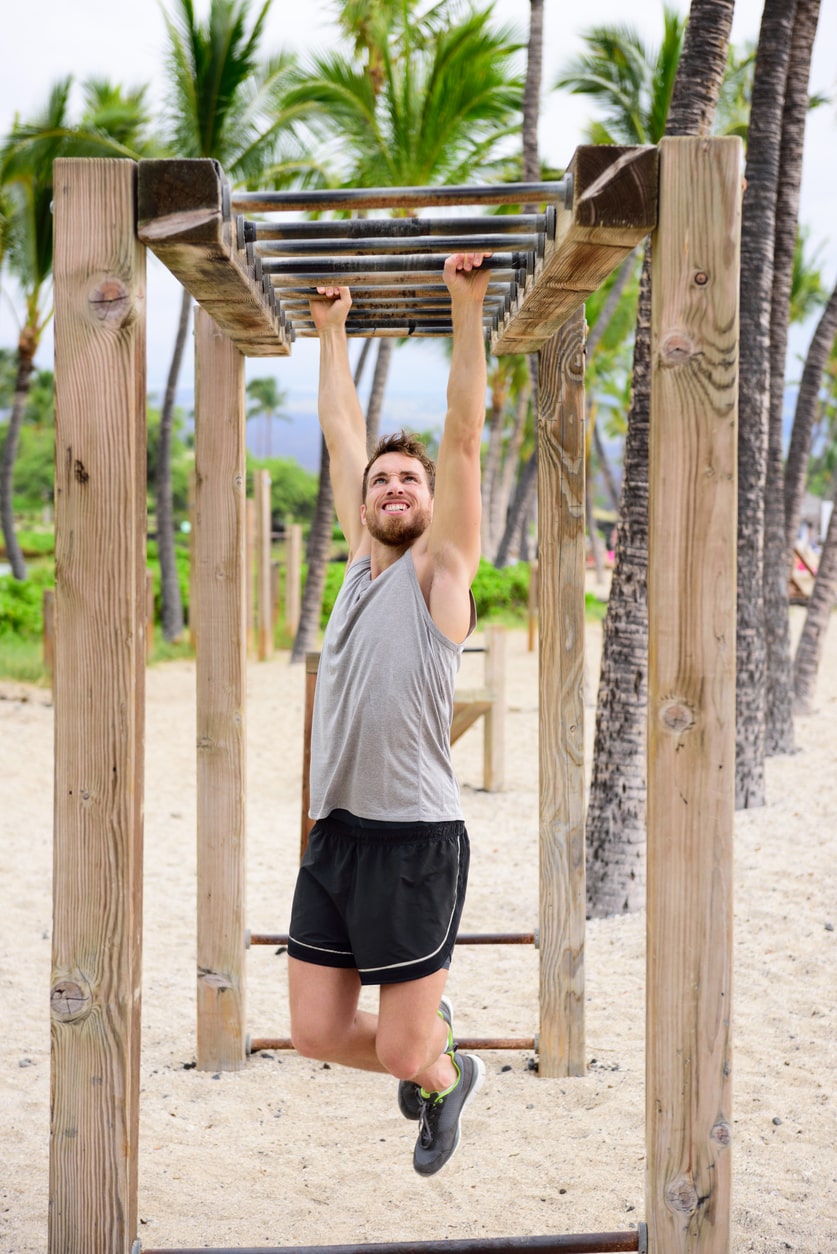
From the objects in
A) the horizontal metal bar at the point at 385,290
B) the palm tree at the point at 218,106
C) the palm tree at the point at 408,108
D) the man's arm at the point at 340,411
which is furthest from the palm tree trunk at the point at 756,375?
the palm tree at the point at 218,106

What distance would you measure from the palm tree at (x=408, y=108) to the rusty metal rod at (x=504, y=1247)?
36.3 feet

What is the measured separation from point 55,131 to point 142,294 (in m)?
14.7

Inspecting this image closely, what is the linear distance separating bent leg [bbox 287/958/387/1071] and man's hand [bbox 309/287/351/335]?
1.55m

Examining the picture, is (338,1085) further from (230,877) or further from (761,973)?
(761,973)

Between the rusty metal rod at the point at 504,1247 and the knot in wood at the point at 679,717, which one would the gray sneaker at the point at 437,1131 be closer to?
the rusty metal rod at the point at 504,1247

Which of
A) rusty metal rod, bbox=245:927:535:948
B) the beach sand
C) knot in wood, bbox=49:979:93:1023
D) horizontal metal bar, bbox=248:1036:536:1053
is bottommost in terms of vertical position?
the beach sand

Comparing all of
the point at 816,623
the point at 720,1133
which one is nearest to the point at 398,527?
the point at 720,1133

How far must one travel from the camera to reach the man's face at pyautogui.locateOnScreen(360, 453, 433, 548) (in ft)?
8.20

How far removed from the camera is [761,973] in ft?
14.0

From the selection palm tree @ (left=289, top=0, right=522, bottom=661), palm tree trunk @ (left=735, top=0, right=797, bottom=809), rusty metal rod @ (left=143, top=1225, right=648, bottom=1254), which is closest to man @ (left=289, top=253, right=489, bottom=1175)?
rusty metal rod @ (left=143, top=1225, right=648, bottom=1254)

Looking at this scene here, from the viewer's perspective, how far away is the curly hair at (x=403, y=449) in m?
2.62

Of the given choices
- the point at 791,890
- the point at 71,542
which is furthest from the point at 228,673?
the point at 791,890

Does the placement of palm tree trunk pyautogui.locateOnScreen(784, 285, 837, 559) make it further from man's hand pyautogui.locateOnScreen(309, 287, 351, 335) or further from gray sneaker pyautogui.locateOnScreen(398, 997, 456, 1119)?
gray sneaker pyautogui.locateOnScreen(398, 997, 456, 1119)

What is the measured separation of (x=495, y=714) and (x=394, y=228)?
217 inches
